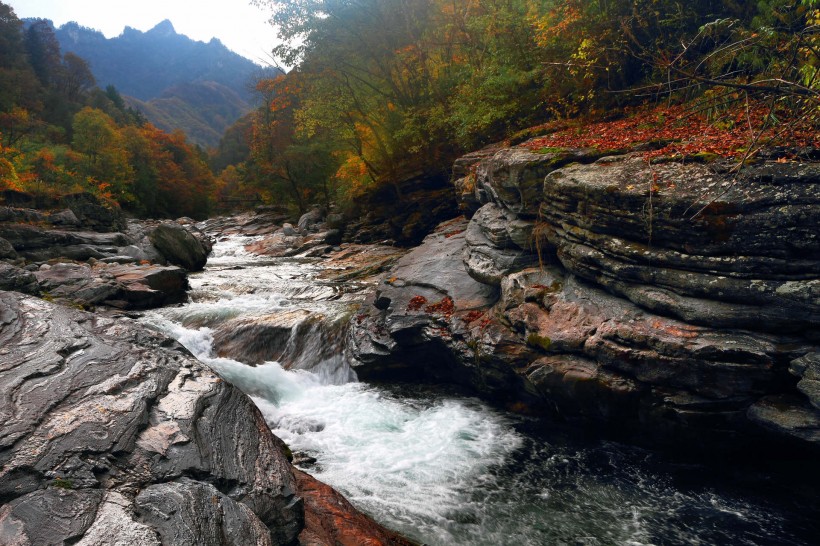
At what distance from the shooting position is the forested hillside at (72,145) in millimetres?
30562

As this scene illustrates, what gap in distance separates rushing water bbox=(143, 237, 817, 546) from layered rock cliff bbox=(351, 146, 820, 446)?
682 mm

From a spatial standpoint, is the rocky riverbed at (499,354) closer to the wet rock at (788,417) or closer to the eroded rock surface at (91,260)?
the wet rock at (788,417)

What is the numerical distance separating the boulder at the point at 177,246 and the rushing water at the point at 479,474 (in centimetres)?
1207

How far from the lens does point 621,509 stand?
621cm

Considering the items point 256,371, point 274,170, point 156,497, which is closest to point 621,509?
point 156,497

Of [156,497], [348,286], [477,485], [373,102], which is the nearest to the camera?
[156,497]

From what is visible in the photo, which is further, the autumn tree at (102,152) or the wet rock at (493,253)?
the autumn tree at (102,152)

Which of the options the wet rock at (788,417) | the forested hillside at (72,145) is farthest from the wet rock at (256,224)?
the wet rock at (788,417)

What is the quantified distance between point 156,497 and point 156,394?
1.78 m

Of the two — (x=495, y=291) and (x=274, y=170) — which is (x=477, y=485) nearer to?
(x=495, y=291)

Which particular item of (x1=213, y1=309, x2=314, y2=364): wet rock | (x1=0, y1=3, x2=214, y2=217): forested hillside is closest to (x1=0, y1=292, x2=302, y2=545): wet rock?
(x1=213, y1=309, x2=314, y2=364): wet rock

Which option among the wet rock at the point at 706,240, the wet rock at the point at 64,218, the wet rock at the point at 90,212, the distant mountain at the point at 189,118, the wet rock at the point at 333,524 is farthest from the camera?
the distant mountain at the point at 189,118

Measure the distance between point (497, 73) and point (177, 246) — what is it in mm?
17161

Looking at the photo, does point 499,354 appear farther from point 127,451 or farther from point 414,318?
point 127,451
